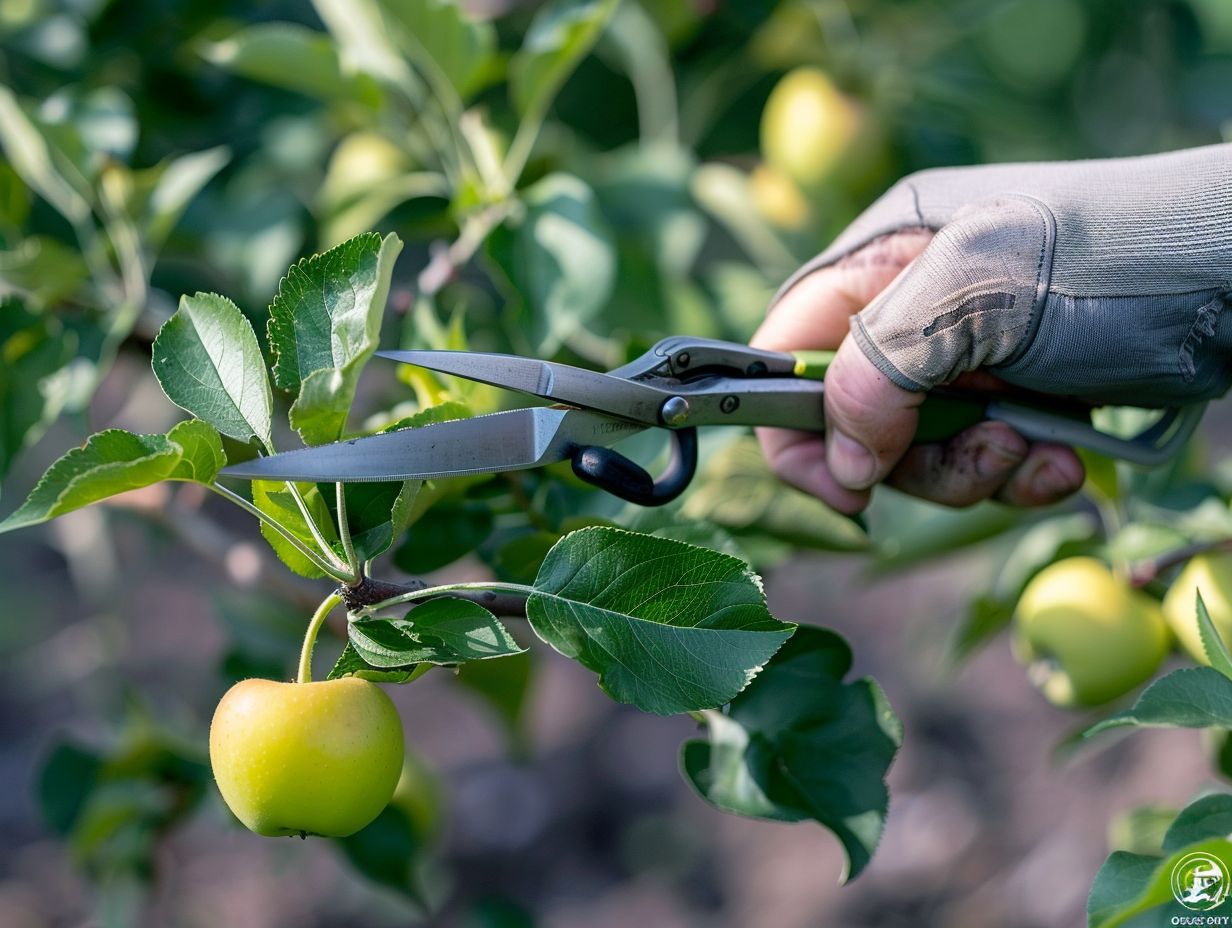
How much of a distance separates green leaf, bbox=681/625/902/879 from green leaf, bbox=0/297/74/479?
0.59 metres

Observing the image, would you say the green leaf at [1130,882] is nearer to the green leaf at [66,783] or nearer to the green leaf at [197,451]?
the green leaf at [197,451]

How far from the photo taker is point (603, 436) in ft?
2.56

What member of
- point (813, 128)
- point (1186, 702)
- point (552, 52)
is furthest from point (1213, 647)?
point (813, 128)

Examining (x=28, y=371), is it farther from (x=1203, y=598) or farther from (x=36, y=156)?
(x=1203, y=598)

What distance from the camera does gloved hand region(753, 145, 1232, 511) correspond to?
0.78 metres

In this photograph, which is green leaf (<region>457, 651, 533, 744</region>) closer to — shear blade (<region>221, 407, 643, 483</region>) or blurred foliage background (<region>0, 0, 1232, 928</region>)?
blurred foliage background (<region>0, 0, 1232, 928</region>)

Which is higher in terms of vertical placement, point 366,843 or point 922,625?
point 366,843

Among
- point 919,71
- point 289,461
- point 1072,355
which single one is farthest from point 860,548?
point 919,71

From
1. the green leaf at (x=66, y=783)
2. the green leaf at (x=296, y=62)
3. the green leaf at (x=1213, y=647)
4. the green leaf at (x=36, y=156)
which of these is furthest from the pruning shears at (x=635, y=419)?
the green leaf at (x=66, y=783)

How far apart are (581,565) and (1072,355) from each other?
1.22 ft

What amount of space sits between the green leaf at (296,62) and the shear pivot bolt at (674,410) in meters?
0.53

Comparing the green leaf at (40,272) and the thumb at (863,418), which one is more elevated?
the thumb at (863,418)

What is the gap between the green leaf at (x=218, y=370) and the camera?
27.3 inches

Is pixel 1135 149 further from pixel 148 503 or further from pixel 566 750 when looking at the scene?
pixel 148 503
